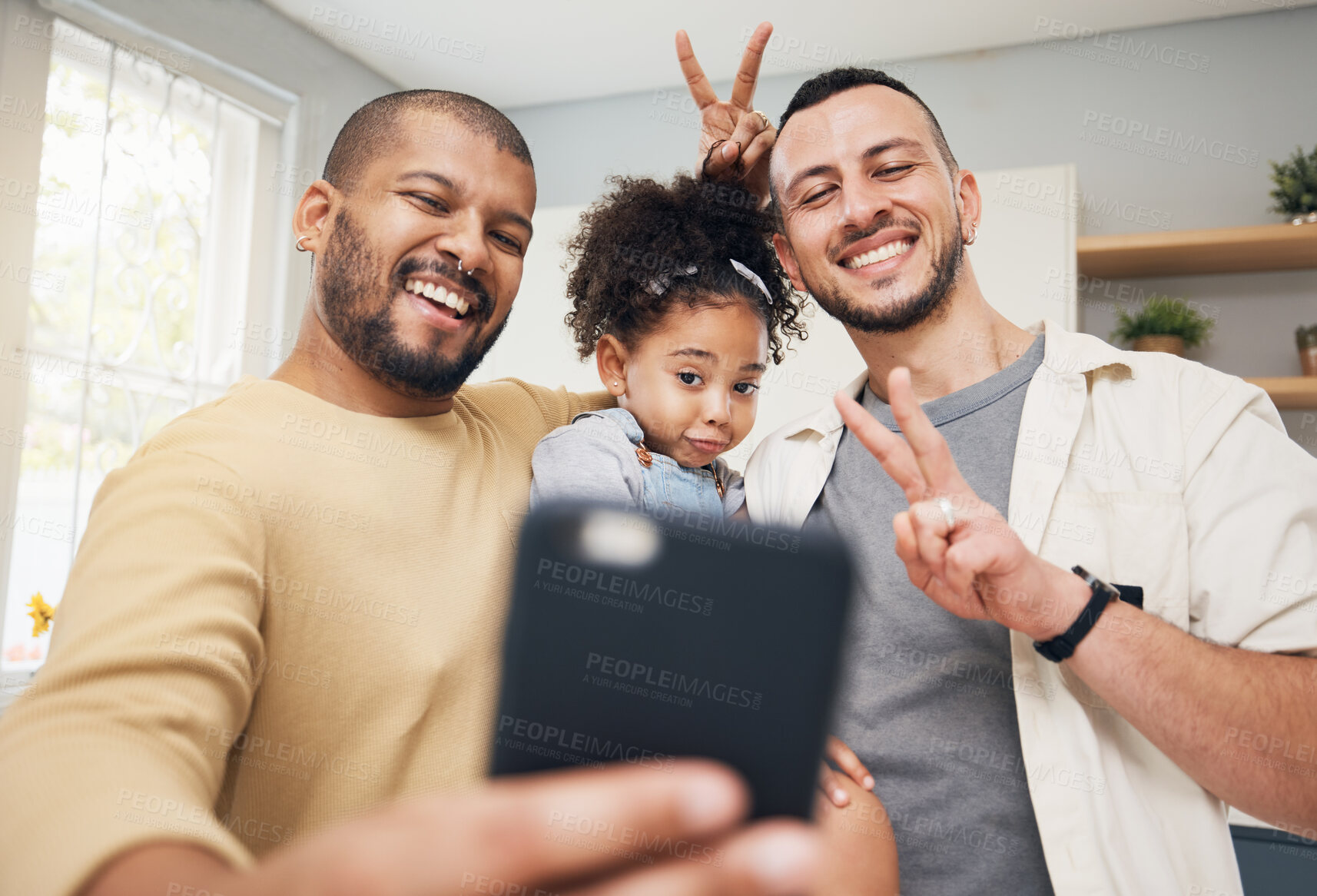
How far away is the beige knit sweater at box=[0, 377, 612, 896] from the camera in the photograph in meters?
0.52

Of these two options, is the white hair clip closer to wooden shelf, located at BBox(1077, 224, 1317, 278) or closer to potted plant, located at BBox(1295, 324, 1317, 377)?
wooden shelf, located at BBox(1077, 224, 1317, 278)

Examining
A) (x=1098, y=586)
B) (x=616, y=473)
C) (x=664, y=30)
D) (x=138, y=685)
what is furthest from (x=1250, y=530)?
(x=664, y=30)

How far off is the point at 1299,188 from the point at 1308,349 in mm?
446

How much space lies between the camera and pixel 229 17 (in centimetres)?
258

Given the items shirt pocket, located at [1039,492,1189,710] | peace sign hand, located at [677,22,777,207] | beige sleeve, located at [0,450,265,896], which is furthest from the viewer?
peace sign hand, located at [677,22,777,207]

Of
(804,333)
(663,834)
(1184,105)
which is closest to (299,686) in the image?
(663,834)

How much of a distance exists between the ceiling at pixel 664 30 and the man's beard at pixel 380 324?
6.74 ft

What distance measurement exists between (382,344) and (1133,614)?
886 mm

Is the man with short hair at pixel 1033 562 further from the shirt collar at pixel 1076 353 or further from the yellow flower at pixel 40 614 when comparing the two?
the yellow flower at pixel 40 614

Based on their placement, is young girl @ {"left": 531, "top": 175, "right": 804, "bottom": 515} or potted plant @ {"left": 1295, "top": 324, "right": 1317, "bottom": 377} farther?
potted plant @ {"left": 1295, "top": 324, "right": 1317, "bottom": 377}

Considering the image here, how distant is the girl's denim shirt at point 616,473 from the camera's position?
3.38 ft

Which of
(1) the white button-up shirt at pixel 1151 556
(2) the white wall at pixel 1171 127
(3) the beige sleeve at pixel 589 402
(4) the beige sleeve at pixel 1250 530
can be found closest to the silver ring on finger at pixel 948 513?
(1) the white button-up shirt at pixel 1151 556

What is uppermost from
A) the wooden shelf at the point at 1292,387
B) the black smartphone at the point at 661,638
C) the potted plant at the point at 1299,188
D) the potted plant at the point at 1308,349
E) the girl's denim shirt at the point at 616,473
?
the potted plant at the point at 1299,188

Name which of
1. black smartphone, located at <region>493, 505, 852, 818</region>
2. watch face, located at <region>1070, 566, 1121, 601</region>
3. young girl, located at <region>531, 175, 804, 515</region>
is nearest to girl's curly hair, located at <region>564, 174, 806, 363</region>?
young girl, located at <region>531, 175, 804, 515</region>
